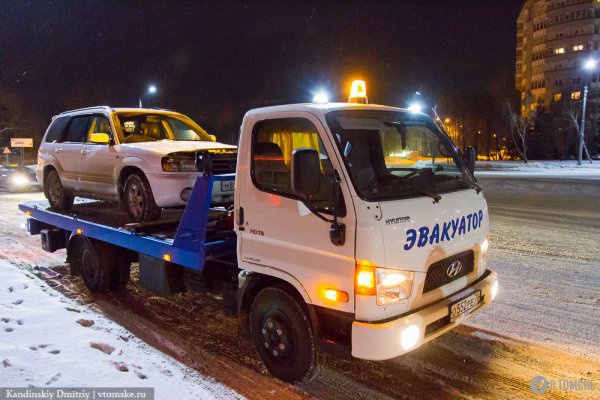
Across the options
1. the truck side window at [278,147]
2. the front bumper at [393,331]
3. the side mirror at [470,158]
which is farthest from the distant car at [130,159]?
the side mirror at [470,158]

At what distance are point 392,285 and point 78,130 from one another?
5.79 metres

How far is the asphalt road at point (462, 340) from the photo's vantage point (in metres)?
3.79

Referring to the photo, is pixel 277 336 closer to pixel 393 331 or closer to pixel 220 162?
pixel 393 331

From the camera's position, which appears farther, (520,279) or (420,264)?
(520,279)

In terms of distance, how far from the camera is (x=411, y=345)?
3225 millimetres

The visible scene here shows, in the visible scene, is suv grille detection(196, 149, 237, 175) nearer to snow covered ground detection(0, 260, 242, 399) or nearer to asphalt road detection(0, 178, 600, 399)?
asphalt road detection(0, 178, 600, 399)

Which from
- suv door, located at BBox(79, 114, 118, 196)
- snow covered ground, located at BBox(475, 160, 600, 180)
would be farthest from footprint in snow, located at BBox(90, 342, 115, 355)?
snow covered ground, located at BBox(475, 160, 600, 180)

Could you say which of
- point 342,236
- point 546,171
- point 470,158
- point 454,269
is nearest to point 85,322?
point 342,236

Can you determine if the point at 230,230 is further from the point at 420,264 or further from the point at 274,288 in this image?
the point at 420,264

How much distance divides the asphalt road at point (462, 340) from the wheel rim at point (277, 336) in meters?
0.26

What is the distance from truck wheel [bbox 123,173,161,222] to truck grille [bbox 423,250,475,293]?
11.4 feet

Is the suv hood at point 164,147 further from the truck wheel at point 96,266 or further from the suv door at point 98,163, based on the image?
the truck wheel at point 96,266

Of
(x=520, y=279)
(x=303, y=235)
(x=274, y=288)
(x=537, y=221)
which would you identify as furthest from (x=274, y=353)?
(x=537, y=221)

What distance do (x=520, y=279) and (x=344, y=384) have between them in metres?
3.78
